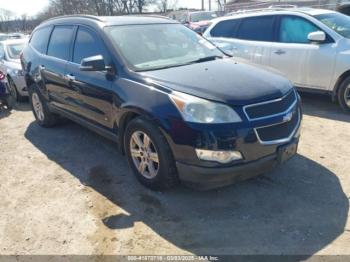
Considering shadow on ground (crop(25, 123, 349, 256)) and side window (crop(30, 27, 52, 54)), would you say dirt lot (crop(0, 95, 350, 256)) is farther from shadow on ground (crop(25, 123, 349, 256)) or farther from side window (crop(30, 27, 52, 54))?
side window (crop(30, 27, 52, 54))

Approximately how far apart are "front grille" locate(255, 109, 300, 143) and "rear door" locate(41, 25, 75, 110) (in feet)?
9.25

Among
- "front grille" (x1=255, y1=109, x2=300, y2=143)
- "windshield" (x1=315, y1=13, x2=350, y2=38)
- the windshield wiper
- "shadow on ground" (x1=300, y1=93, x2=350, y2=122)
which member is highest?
"windshield" (x1=315, y1=13, x2=350, y2=38)

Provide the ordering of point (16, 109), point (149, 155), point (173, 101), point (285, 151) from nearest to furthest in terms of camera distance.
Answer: point (173, 101), point (285, 151), point (149, 155), point (16, 109)

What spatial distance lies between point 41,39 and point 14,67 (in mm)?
3012

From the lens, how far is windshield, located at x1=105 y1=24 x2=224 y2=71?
4070 mm

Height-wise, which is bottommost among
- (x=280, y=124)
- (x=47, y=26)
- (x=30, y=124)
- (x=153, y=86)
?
(x=30, y=124)

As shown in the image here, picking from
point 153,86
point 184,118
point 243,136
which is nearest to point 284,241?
point 243,136

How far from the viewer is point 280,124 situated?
3412 mm

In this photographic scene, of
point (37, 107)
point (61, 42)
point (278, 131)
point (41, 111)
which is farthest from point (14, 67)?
point (278, 131)

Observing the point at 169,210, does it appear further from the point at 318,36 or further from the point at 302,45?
the point at 302,45

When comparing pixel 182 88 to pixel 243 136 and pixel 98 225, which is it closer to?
pixel 243 136

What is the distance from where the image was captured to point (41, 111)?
631 centimetres

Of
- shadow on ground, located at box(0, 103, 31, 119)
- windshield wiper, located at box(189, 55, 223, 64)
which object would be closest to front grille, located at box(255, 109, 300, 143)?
windshield wiper, located at box(189, 55, 223, 64)

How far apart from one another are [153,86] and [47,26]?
327 cm
